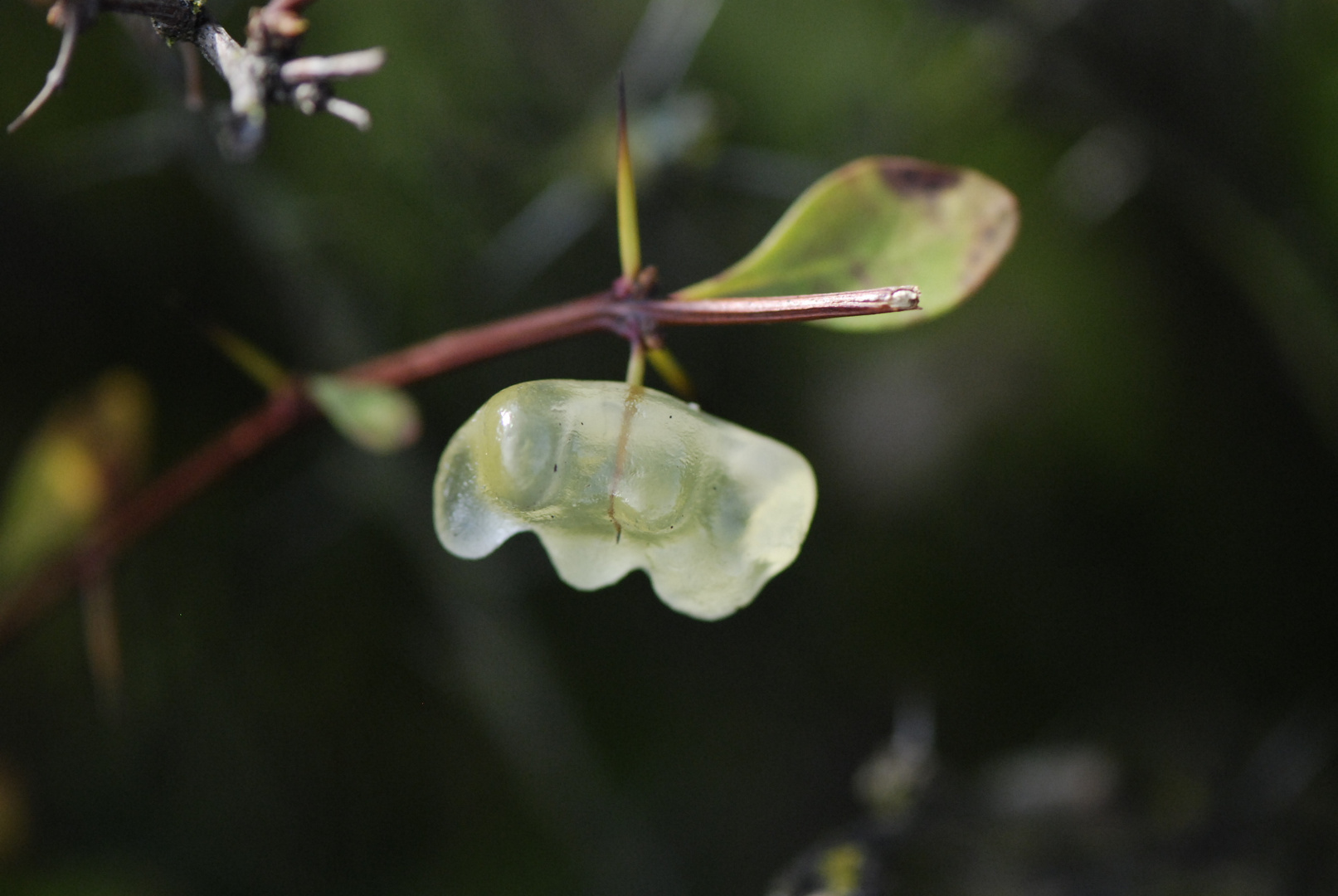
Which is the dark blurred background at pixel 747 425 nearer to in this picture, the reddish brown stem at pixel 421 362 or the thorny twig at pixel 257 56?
the reddish brown stem at pixel 421 362

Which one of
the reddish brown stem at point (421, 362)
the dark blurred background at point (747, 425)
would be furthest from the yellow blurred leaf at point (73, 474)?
the dark blurred background at point (747, 425)

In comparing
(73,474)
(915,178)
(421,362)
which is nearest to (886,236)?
(915,178)

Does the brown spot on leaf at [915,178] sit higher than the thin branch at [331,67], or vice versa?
the brown spot on leaf at [915,178]

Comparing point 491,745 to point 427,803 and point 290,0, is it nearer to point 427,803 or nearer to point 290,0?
point 427,803

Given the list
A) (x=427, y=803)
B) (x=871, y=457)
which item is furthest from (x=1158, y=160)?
(x=427, y=803)

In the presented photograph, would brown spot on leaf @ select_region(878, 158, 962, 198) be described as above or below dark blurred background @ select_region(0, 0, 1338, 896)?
below

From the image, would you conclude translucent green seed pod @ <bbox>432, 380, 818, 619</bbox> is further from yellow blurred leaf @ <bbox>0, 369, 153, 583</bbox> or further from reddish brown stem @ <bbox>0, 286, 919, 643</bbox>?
yellow blurred leaf @ <bbox>0, 369, 153, 583</bbox>

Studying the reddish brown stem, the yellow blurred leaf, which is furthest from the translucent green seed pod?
the yellow blurred leaf

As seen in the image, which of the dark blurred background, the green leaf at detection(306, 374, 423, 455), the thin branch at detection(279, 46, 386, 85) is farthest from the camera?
the dark blurred background
